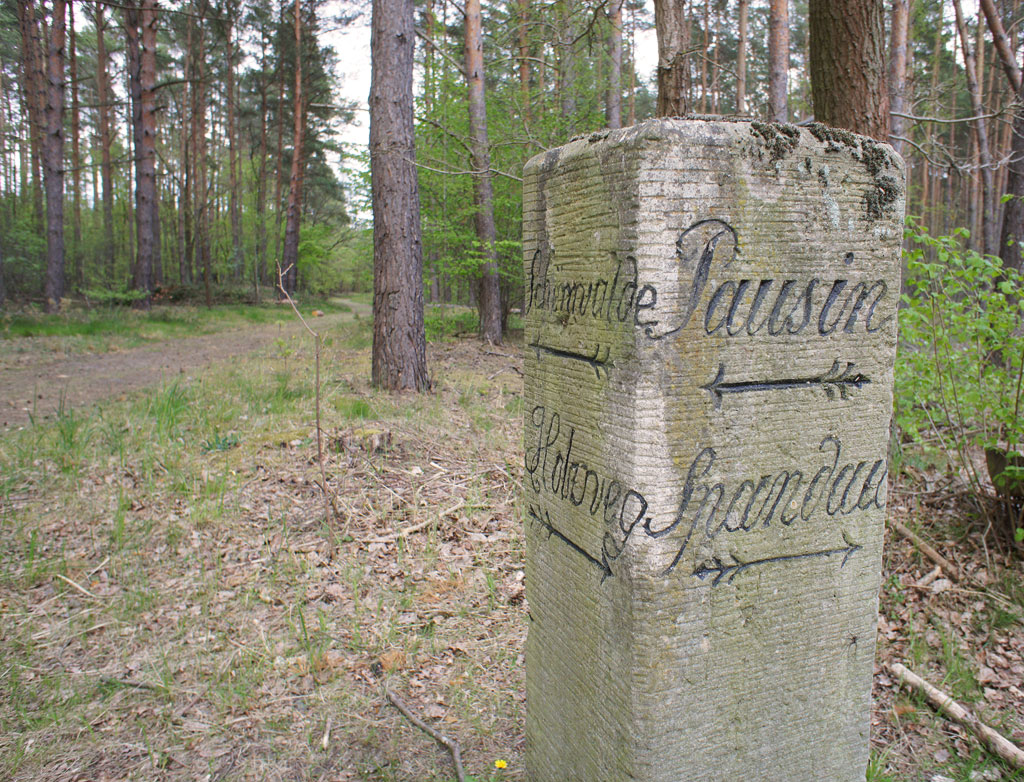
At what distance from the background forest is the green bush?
227 cm

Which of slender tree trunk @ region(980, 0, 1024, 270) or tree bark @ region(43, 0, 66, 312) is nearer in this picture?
slender tree trunk @ region(980, 0, 1024, 270)

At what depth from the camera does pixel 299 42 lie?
67.1ft

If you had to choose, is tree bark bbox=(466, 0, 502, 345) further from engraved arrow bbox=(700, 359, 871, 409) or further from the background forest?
engraved arrow bbox=(700, 359, 871, 409)

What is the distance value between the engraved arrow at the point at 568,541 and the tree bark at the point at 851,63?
343 cm

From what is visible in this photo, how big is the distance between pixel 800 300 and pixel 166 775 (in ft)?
9.18

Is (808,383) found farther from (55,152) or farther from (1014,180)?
(55,152)

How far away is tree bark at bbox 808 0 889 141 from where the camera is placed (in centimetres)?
392

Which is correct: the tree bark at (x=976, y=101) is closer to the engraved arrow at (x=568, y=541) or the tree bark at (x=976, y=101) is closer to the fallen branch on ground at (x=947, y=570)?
the fallen branch on ground at (x=947, y=570)

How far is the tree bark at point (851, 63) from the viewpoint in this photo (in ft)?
12.8

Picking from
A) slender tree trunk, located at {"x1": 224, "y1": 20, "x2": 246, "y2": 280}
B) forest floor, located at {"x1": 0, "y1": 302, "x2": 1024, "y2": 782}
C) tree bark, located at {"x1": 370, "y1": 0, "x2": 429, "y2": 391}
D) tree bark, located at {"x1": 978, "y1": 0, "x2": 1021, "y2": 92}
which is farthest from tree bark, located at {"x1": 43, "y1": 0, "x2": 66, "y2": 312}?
tree bark, located at {"x1": 978, "y1": 0, "x2": 1021, "y2": 92}

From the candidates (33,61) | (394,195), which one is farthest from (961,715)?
(33,61)

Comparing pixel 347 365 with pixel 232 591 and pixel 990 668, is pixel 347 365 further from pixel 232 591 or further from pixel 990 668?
pixel 990 668

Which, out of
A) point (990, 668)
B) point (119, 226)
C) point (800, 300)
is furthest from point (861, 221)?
point (119, 226)

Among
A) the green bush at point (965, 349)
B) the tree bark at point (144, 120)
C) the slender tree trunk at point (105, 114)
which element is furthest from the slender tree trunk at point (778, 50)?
the slender tree trunk at point (105, 114)
